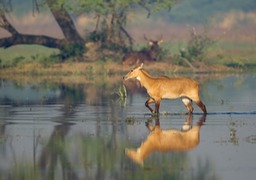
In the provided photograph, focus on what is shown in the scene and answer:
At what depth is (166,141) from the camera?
53.8 feet

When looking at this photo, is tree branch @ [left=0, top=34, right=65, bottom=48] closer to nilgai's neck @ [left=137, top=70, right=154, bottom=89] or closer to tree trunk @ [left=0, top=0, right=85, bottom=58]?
tree trunk @ [left=0, top=0, right=85, bottom=58]

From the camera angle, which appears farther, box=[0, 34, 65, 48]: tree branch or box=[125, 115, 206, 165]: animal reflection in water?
box=[0, 34, 65, 48]: tree branch

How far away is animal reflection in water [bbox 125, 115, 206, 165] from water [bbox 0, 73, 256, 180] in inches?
3.7

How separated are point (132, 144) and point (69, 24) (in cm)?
3384

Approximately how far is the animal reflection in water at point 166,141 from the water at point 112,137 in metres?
0.09

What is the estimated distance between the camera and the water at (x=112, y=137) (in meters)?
13.6

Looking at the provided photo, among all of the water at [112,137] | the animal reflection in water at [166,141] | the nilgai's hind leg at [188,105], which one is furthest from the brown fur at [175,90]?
the animal reflection in water at [166,141]

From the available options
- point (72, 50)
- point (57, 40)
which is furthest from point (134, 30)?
point (72, 50)

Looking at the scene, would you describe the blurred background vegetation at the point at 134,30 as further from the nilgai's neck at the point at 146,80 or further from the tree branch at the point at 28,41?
the nilgai's neck at the point at 146,80

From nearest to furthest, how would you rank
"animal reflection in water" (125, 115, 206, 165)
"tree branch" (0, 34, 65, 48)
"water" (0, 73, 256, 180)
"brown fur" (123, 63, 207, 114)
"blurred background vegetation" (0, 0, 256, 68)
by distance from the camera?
"water" (0, 73, 256, 180), "animal reflection in water" (125, 115, 206, 165), "brown fur" (123, 63, 207, 114), "blurred background vegetation" (0, 0, 256, 68), "tree branch" (0, 34, 65, 48)

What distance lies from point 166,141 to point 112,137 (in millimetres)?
1342

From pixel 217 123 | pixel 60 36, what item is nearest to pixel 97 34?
pixel 60 36

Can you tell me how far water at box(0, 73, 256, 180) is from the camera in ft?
44.6

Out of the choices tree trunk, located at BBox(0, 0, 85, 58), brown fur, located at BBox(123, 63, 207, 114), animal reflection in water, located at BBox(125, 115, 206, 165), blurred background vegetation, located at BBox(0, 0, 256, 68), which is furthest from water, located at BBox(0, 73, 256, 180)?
blurred background vegetation, located at BBox(0, 0, 256, 68)
